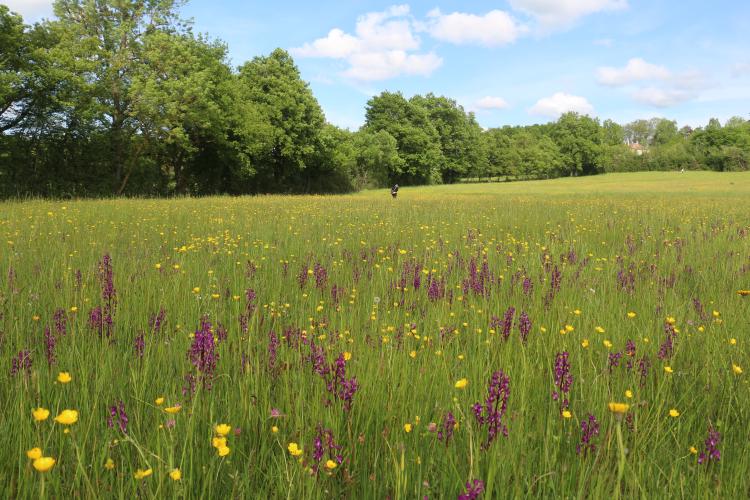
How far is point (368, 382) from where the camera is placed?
2.11 metres

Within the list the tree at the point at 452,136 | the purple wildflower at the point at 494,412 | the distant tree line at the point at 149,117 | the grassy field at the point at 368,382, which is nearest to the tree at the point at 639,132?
the tree at the point at 452,136

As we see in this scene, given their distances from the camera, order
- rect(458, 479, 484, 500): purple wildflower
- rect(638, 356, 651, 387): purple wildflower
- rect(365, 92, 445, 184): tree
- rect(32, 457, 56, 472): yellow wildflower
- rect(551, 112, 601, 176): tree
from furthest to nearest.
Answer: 1. rect(551, 112, 601, 176): tree
2. rect(365, 92, 445, 184): tree
3. rect(638, 356, 651, 387): purple wildflower
4. rect(458, 479, 484, 500): purple wildflower
5. rect(32, 457, 56, 472): yellow wildflower

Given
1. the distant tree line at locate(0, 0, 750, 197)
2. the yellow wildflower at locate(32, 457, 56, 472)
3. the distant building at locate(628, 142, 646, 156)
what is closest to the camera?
the yellow wildflower at locate(32, 457, 56, 472)

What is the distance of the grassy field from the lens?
155 cm

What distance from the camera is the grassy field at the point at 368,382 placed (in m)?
1.55

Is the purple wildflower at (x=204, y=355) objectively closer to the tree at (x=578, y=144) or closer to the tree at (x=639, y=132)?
the tree at (x=578, y=144)

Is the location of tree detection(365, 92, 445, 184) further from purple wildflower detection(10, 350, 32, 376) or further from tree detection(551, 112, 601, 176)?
purple wildflower detection(10, 350, 32, 376)

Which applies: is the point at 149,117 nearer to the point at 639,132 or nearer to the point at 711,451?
the point at 711,451

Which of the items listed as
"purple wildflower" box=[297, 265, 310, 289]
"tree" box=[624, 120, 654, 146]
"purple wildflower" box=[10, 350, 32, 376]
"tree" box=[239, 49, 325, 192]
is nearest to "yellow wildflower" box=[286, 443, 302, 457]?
"purple wildflower" box=[10, 350, 32, 376]

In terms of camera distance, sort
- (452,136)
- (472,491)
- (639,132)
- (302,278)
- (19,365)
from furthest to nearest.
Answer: (639,132), (452,136), (302,278), (19,365), (472,491)

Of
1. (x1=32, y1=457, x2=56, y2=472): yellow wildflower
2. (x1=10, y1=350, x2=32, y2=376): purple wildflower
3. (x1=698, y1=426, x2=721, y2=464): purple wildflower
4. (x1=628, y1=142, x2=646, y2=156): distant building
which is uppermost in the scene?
(x1=628, y1=142, x2=646, y2=156): distant building

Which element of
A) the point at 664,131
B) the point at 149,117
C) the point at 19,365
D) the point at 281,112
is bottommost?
the point at 19,365

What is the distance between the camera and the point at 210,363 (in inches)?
80.1

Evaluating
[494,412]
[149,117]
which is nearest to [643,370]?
[494,412]
